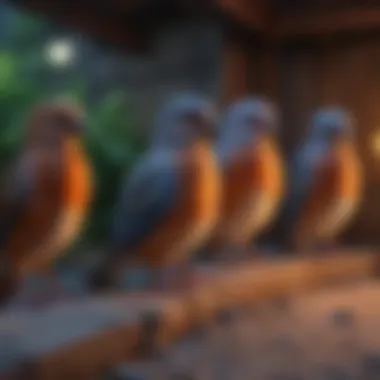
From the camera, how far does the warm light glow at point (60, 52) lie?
3.95 m

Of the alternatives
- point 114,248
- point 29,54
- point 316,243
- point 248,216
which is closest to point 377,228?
point 316,243

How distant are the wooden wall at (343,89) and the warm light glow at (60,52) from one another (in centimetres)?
102

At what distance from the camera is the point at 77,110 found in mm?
2156

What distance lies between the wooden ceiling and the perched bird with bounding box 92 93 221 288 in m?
1.14

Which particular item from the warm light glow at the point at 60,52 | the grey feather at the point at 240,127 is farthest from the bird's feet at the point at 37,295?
the warm light glow at the point at 60,52

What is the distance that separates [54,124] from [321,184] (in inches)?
56.3

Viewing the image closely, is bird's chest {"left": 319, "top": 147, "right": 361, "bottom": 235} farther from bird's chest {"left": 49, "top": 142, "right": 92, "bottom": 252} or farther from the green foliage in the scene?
bird's chest {"left": 49, "top": 142, "right": 92, "bottom": 252}

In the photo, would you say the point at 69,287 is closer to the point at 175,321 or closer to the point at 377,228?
the point at 175,321

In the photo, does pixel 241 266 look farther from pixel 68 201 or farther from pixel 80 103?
pixel 80 103

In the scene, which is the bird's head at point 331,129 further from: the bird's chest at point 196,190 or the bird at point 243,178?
the bird's chest at point 196,190

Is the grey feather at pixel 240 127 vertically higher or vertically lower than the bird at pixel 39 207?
higher

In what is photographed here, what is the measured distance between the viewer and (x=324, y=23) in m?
4.12

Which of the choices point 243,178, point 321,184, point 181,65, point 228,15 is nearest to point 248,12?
point 228,15

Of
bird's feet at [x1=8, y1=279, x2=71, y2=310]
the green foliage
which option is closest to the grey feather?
the green foliage
